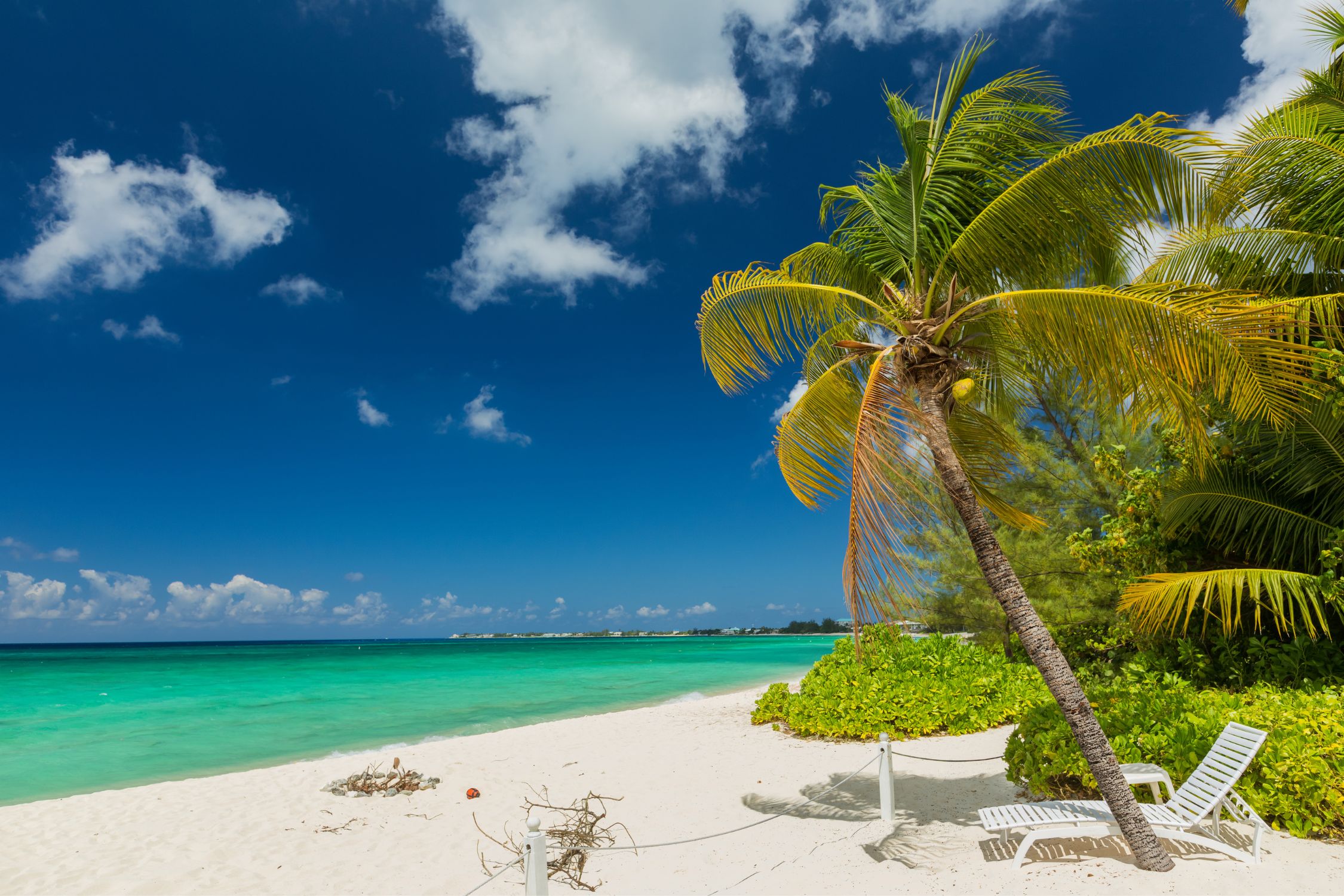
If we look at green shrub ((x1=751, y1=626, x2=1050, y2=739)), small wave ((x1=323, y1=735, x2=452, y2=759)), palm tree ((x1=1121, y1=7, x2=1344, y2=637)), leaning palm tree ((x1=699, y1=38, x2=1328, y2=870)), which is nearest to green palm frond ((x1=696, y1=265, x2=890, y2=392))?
leaning palm tree ((x1=699, y1=38, x2=1328, y2=870))

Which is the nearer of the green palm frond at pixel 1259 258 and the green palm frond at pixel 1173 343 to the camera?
the green palm frond at pixel 1173 343

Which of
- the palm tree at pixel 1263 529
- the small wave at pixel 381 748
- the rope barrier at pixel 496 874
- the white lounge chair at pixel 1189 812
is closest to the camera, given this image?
the rope barrier at pixel 496 874

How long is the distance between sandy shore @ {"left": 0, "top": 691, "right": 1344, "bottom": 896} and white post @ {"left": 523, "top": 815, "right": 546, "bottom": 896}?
2.30 m

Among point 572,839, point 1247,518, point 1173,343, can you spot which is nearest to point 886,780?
point 572,839

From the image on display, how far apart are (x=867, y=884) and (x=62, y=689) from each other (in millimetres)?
37021

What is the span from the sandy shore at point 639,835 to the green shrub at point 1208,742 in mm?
291

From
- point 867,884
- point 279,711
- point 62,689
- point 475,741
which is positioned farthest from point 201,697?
point 867,884

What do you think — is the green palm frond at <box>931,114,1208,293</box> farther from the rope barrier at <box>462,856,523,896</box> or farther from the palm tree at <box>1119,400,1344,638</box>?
the rope barrier at <box>462,856,523,896</box>

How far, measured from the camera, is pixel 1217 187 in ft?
16.8

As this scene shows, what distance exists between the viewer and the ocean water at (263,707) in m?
13.8

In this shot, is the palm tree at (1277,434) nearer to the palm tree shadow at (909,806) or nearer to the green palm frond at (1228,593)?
the green palm frond at (1228,593)

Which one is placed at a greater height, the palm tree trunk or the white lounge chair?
the palm tree trunk

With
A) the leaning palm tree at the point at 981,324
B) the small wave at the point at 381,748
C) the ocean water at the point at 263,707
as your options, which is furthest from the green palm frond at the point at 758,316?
the ocean water at the point at 263,707

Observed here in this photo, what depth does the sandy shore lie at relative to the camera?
15.5ft
